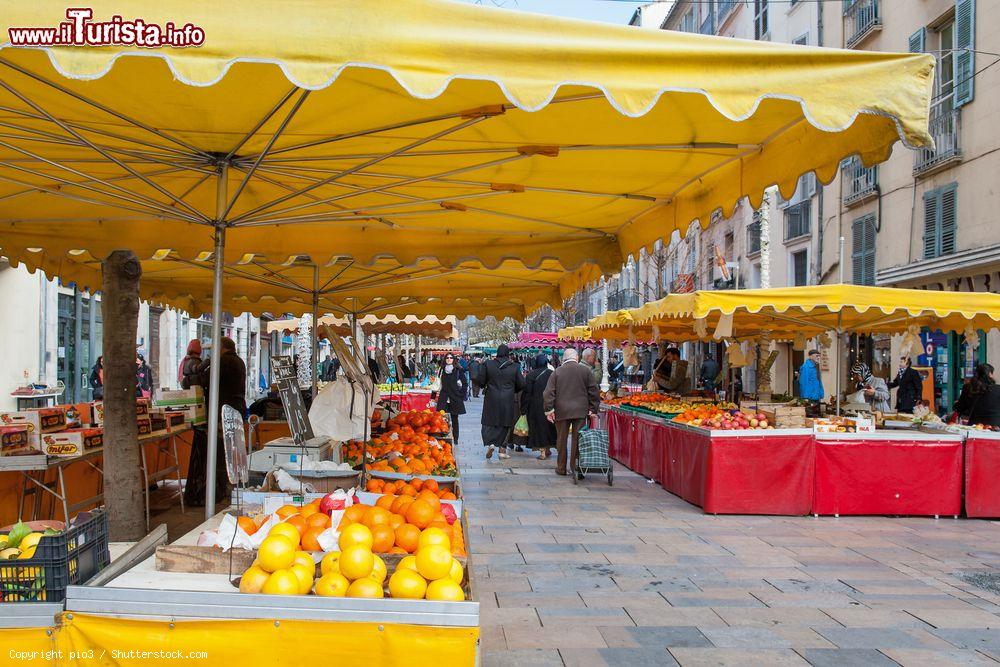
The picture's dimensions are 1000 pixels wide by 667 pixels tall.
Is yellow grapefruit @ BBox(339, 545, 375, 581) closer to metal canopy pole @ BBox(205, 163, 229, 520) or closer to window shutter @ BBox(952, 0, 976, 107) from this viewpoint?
metal canopy pole @ BBox(205, 163, 229, 520)

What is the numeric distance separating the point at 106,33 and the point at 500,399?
12.1 metres

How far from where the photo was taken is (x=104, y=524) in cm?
320

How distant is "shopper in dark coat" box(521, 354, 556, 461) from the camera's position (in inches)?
571

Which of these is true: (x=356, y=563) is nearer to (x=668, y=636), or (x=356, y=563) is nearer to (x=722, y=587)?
(x=668, y=636)

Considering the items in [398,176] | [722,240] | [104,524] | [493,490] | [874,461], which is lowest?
[493,490]

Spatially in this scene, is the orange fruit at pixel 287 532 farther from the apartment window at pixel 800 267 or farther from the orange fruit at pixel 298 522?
the apartment window at pixel 800 267

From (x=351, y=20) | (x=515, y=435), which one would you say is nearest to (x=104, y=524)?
(x=351, y=20)

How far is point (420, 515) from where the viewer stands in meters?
3.65

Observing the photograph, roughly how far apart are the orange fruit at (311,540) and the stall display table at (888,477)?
288 inches

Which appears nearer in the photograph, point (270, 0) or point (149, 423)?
Answer: point (270, 0)

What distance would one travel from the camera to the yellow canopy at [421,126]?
2.48m

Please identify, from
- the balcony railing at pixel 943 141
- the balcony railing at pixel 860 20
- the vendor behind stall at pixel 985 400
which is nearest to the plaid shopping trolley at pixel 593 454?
the vendor behind stall at pixel 985 400

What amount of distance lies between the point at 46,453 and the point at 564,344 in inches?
1016

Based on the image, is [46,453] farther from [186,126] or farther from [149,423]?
[186,126]
